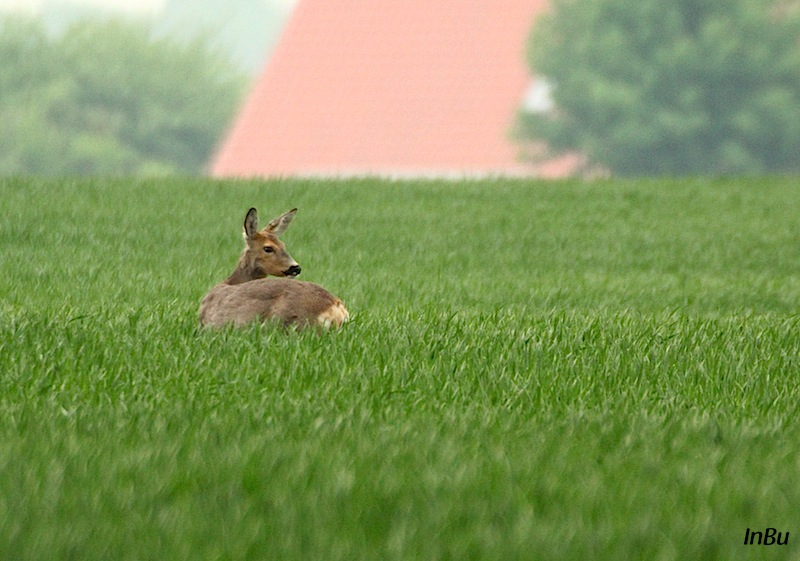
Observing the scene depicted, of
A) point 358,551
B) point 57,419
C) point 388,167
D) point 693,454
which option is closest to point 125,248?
point 57,419

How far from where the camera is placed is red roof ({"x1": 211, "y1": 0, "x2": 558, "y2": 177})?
41.4 metres

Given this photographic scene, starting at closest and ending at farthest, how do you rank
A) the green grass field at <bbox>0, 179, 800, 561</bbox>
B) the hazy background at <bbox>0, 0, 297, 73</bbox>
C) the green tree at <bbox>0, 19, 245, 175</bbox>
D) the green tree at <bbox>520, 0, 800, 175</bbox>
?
1. the green grass field at <bbox>0, 179, 800, 561</bbox>
2. the green tree at <bbox>520, 0, 800, 175</bbox>
3. the green tree at <bbox>0, 19, 245, 175</bbox>
4. the hazy background at <bbox>0, 0, 297, 73</bbox>

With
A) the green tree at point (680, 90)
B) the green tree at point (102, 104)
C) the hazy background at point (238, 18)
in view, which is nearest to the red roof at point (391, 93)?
the green tree at point (680, 90)

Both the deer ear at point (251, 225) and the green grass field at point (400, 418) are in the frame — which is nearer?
the green grass field at point (400, 418)

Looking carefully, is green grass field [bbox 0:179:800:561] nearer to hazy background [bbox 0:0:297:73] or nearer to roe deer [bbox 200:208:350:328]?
roe deer [bbox 200:208:350:328]

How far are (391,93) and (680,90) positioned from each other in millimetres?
9394

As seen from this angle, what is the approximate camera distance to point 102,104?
55.2m

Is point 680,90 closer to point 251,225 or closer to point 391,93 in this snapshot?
point 391,93

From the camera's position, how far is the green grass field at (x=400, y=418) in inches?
171

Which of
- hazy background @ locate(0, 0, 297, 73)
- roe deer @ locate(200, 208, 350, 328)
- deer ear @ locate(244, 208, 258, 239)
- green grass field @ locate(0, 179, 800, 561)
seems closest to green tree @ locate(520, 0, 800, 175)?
green grass field @ locate(0, 179, 800, 561)

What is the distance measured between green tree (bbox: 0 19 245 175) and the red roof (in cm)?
709

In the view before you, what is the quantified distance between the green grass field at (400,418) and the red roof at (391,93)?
2741 centimetres

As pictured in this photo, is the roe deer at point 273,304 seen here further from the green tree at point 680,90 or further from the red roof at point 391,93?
the red roof at point 391,93

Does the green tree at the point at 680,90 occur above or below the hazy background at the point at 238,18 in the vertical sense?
below
